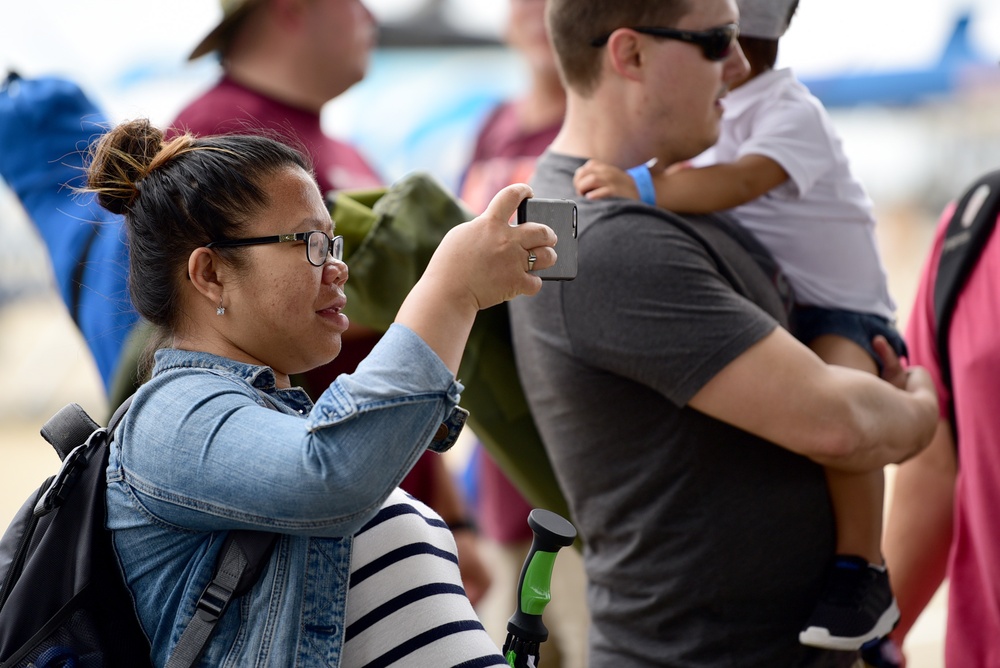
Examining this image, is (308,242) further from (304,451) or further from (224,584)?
(224,584)

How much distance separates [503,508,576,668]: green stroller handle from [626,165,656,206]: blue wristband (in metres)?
0.69

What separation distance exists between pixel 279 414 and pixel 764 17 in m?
1.39

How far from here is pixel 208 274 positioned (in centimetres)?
119

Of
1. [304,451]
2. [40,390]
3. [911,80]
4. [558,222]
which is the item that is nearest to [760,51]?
[558,222]

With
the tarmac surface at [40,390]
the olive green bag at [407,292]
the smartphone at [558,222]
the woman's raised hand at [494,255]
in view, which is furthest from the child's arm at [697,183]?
the tarmac surface at [40,390]

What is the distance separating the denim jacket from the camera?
1.03 metres

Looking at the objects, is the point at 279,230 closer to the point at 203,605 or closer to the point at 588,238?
the point at 203,605

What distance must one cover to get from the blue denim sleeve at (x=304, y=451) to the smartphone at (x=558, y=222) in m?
0.24

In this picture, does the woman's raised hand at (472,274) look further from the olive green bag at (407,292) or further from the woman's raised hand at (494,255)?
the olive green bag at (407,292)

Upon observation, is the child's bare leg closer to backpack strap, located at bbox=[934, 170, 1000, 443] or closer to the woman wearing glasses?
backpack strap, located at bbox=[934, 170, 1000, 443]

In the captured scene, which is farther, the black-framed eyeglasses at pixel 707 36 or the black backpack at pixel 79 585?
the black-framed eyeglasses at pixel 707 36

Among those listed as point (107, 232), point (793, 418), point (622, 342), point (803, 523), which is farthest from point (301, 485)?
point (107, 232)

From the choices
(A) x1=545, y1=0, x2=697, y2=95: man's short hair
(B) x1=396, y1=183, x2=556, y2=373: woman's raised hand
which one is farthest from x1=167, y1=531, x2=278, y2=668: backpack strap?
(A) x1=545, y1=0, x2=697, y2=95: man's short hair

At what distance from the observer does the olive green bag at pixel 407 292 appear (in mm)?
2002
